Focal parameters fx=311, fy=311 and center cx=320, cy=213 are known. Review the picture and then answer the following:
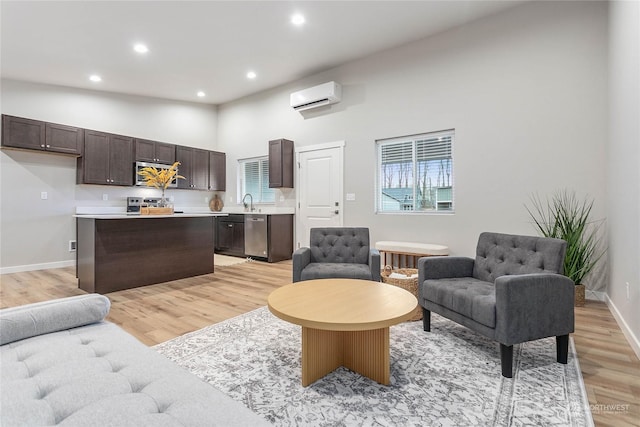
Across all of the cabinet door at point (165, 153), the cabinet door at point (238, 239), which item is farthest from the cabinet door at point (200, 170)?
the cabinet door at point (238, 239)

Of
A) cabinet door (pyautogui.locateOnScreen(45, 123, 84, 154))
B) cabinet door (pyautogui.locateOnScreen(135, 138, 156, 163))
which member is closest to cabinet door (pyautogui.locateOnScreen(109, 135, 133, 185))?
cabinet door (pyautogui.locateOnScreen(135, 138, 156, 163))

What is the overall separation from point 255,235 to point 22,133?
12.6 feet

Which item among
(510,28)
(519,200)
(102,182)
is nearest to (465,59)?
(510,28)

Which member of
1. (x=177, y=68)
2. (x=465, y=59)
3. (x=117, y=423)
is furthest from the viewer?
(x=177, y=68)

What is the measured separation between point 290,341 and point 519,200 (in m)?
3.21

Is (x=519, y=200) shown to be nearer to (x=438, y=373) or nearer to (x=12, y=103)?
(x=438, y=373)

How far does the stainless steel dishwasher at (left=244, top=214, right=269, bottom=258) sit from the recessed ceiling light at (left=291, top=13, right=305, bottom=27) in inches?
122

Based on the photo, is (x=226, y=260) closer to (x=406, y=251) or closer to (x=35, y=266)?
(x=35, y=266)

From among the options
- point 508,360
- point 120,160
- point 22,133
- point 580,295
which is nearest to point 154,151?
point 120,160

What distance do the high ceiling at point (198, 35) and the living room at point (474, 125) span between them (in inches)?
13.4

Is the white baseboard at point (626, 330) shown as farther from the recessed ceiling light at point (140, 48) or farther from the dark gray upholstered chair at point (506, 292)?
the recessed ceiling light at point (140, 48)

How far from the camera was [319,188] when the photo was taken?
5676 millimetres

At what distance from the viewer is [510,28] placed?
3.84 m

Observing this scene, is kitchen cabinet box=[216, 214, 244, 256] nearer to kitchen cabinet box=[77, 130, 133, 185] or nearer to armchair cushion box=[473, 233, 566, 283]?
kitchen cabinet box=[77, 130, 133, 185]
